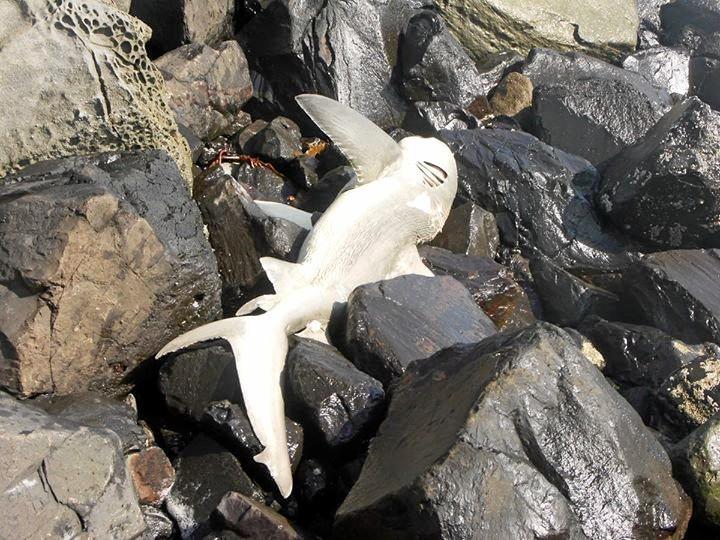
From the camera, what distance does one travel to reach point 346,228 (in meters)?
5.86

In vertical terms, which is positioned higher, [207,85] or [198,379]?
[207,85]

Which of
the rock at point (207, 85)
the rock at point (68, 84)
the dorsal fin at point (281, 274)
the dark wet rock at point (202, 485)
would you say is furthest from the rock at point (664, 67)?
the dark wet rock at point (202, 485)

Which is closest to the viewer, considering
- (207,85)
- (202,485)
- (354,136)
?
(202,485)

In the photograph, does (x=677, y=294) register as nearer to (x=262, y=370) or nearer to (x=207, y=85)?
(x=262, y=370)

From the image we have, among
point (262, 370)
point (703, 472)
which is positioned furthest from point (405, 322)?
point (703, 472)

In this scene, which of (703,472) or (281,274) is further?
(281,274)

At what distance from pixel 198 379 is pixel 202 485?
57 cm

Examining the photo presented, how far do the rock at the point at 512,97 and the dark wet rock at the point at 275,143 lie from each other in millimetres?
2238

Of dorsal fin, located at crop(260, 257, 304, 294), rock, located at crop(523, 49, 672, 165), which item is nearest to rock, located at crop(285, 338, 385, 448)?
dorsal fin, located at crop(260, 257, 304, 294)

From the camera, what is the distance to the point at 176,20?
26.3ft

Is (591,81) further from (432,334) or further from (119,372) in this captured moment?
(119,372)

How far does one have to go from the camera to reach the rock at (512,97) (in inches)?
358

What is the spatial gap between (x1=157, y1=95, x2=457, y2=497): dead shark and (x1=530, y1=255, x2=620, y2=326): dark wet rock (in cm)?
86

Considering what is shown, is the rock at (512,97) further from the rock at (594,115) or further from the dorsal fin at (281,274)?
the dorsal fin at (281,274)
